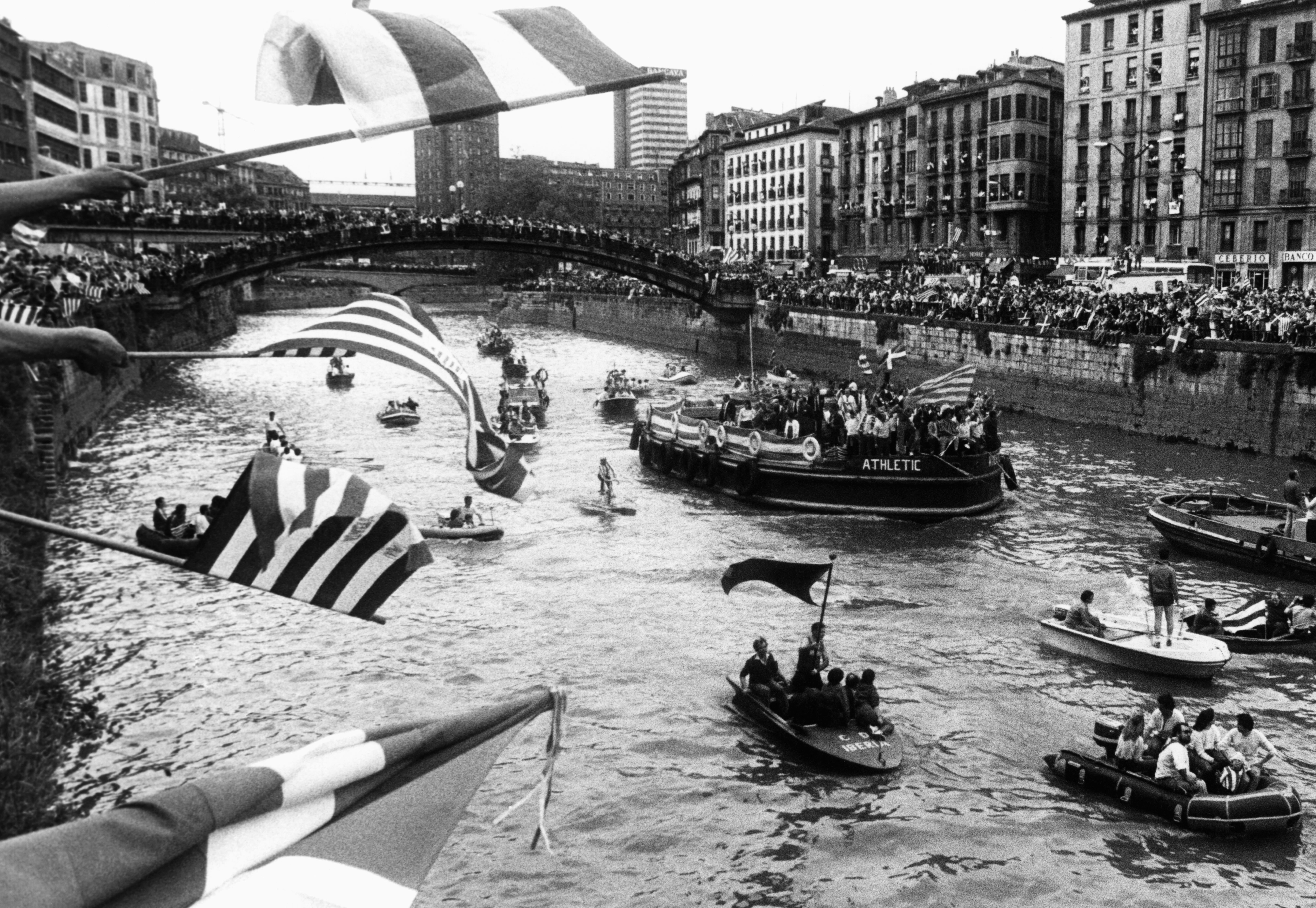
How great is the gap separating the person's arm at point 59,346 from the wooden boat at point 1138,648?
1817 cm

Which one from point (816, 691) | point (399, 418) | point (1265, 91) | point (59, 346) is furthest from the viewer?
point (1265, 91)

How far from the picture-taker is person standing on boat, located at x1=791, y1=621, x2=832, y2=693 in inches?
701

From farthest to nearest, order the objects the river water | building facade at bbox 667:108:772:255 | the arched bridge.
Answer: building facade at bbox 667:108:772:255
the arched bridge
the river water

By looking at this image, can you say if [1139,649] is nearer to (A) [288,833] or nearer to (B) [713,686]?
(B) [713,686]

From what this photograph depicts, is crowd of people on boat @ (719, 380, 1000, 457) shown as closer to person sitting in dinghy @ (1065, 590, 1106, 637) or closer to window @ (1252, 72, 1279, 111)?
person sitting in dinghy @ (1065, 590, 1106, 637)

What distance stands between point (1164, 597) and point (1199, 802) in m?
5.52

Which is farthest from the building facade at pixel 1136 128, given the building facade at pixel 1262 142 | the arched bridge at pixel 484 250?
the arched bridge at pixel 484 250

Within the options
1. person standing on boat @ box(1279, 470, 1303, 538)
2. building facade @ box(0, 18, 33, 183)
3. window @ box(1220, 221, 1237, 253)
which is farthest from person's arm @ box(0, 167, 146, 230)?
window @ box(1220, 221, 1237, 253)

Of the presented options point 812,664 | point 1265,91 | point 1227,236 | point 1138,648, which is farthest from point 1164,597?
point 1227,236

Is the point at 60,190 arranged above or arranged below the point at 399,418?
above

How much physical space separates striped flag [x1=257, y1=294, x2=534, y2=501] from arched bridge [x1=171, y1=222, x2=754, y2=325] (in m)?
52.2

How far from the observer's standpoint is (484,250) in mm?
63531

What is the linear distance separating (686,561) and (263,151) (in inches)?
887

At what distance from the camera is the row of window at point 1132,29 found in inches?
2618
